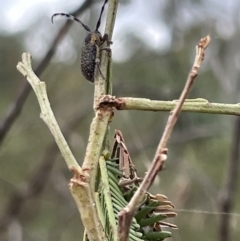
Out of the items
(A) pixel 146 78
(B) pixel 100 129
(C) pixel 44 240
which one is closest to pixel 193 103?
(B) pixel 100 129

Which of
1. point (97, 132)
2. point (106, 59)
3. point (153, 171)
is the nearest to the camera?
point (153, 171)

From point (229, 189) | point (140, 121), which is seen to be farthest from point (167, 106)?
point (140, 121)

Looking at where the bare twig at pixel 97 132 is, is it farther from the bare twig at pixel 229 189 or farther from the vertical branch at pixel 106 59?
the bare twig at pixel 229 189

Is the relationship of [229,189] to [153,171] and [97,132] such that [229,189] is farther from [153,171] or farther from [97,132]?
[153,171]

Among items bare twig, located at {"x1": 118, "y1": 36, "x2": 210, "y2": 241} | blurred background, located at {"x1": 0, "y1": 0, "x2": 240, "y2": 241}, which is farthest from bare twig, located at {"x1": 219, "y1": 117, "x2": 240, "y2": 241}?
bare twig, located at {"x1": 118, "y1": 36, "x2": 210, "y2": 241}

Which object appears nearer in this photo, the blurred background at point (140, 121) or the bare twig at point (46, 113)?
the bare twig at point (46, 113)

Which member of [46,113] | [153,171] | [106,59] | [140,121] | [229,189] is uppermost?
[140,121]

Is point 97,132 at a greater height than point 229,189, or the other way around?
point 229,189

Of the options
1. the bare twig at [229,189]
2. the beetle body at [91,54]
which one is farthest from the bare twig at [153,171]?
the bare twig at [229,189]
